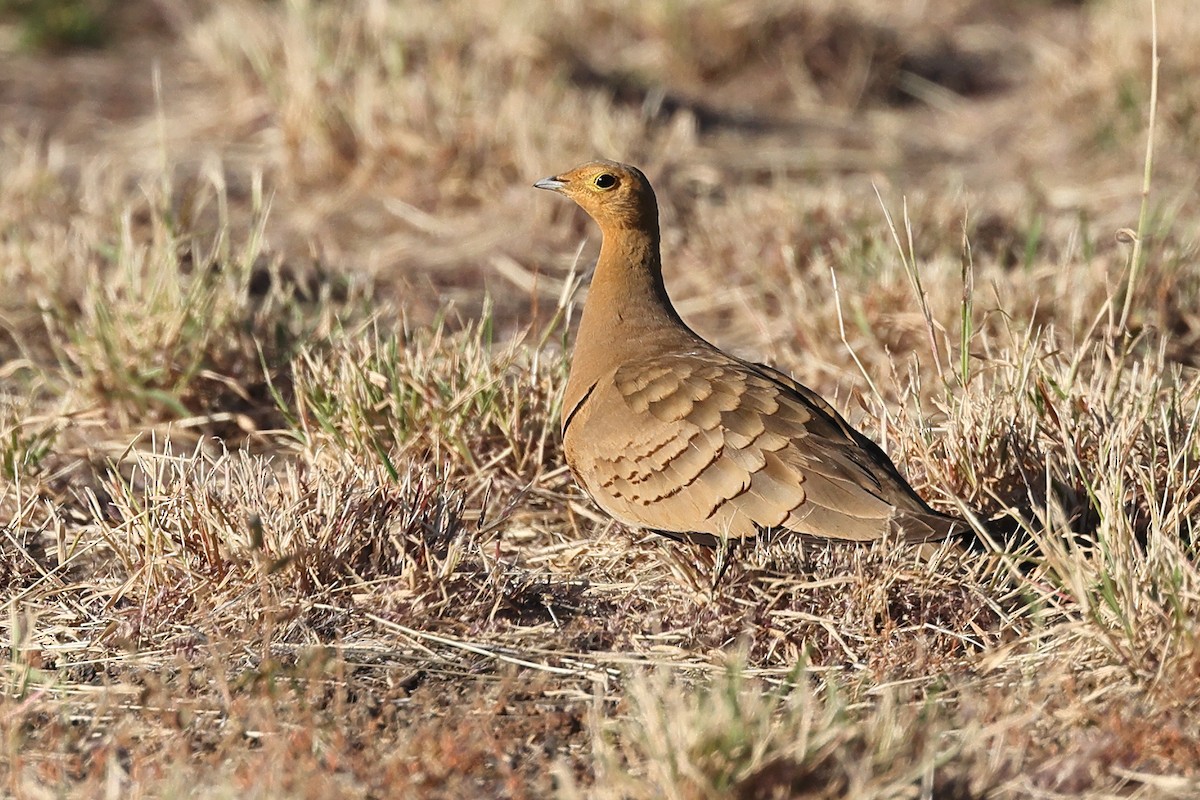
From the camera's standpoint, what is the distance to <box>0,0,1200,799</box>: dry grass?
317cm

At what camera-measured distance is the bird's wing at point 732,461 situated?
11.8 ft

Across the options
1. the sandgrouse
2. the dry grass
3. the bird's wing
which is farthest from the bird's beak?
the bird's wing

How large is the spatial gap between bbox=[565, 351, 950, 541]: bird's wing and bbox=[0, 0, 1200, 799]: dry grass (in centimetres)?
14

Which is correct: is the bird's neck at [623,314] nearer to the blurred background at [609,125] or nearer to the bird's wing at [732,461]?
the bird's wing at [732,461]

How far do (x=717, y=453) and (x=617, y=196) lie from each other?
1.01 metres

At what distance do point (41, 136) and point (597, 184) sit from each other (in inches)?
197

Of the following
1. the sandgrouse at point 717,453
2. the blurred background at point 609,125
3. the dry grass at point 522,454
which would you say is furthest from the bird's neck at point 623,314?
the blurred background at point 609,125

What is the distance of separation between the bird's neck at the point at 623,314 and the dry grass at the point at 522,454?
353 millimetres

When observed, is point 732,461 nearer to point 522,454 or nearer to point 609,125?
point 522,454

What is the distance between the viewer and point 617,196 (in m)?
4.38

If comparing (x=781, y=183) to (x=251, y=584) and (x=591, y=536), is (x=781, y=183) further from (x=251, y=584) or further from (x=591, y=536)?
(x=251, y=584)

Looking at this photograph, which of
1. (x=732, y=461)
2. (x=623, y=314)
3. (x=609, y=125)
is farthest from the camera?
(x=609, y=125)

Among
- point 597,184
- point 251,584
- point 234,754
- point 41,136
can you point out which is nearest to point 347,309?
point 597,184

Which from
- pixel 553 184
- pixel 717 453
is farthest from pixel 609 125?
pixel 717 453
